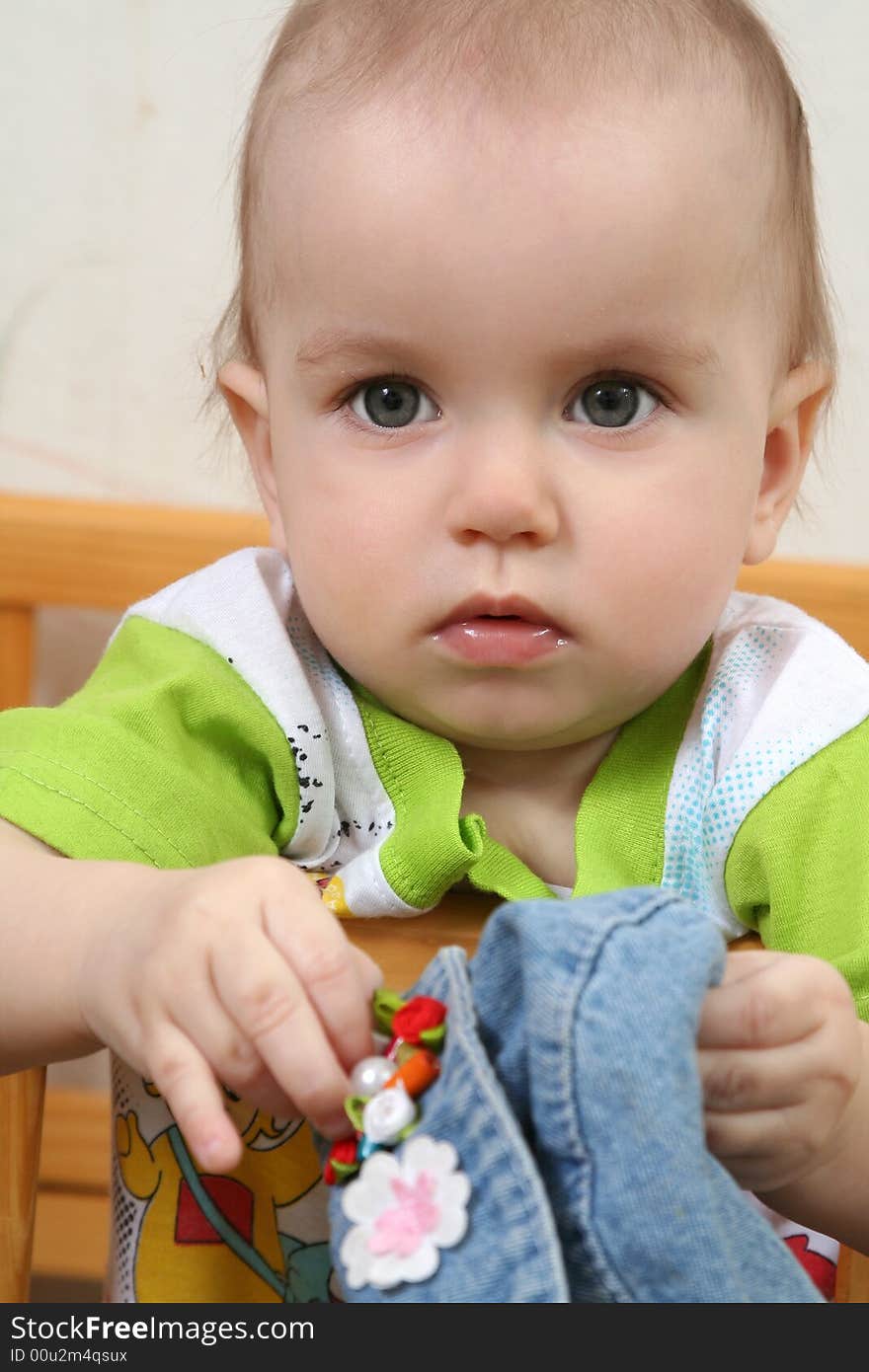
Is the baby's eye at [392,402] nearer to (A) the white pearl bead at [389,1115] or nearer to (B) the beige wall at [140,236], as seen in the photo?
(A) the white pearl bead at [389,1115]

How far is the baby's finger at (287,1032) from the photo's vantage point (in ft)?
1.45

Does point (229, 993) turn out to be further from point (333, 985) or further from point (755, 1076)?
point (755, 1076)

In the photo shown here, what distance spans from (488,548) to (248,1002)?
0.24 meters

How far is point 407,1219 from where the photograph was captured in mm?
410

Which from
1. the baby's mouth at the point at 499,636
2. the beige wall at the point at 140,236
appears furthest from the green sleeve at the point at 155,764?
the beige wall at the point at 140,236

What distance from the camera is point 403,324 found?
63cm

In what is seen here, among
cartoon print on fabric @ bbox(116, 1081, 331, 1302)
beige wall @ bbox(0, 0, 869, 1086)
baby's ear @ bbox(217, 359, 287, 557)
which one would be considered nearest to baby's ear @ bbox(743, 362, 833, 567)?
baby's ear @ bbox(217, 359, 287, 557)

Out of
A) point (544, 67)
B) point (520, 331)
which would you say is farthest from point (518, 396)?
point (544, 67)

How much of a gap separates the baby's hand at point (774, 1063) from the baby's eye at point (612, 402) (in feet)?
0.82

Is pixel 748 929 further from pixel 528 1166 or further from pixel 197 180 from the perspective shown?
pixel 197 180

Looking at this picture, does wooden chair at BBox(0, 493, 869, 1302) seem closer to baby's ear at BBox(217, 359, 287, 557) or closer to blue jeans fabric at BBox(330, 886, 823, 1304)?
baby's ear at BBox(217, 359, 287, 557)

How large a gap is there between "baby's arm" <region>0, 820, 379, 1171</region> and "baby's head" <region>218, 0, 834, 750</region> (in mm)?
189

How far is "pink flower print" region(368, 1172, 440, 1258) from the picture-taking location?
0.41 meters
